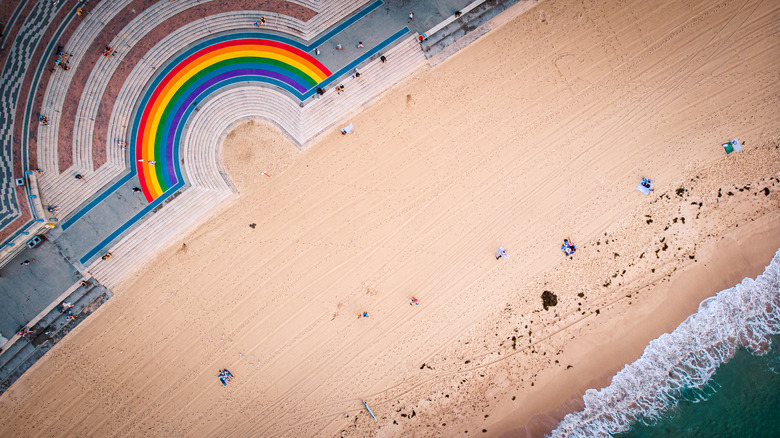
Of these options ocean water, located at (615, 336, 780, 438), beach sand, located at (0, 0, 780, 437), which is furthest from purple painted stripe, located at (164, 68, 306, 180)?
ocean water, located at (615, 336, 780, 438)

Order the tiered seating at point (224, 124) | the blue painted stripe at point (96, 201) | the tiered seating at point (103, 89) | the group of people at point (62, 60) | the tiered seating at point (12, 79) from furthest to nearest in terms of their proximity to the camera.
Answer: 1. the tiered seating at point (224, 124)
2. the blue painted stripe at point (96, 201)
3. the tiered seating at point (103, 89)
4. the group of people at point (62, 60)
5. the tiered seating at point (12, 79)

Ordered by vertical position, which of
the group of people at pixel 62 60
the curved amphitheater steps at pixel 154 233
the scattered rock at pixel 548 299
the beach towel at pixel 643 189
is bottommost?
the scattered rock at pixel 548 299

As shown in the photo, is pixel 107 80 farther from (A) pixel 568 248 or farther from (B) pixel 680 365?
(B) pixel 680 365

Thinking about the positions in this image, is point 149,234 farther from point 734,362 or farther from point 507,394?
point 734,362

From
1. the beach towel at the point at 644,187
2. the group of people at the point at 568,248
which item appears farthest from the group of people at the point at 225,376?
the beach towel at the point at 644,187

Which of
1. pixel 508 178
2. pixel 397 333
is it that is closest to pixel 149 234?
pixel 397 333

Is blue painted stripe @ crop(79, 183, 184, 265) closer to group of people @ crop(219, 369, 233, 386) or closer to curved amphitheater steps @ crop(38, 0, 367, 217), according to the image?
curved amphitheater steps @ crop(38, 0, 367, 217)

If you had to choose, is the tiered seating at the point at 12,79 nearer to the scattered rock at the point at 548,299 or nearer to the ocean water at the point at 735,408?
the scattered rock at the point at 548,299

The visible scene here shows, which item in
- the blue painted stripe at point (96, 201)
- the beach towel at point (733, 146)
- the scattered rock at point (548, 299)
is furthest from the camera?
the beach towel at point (733, 146)
